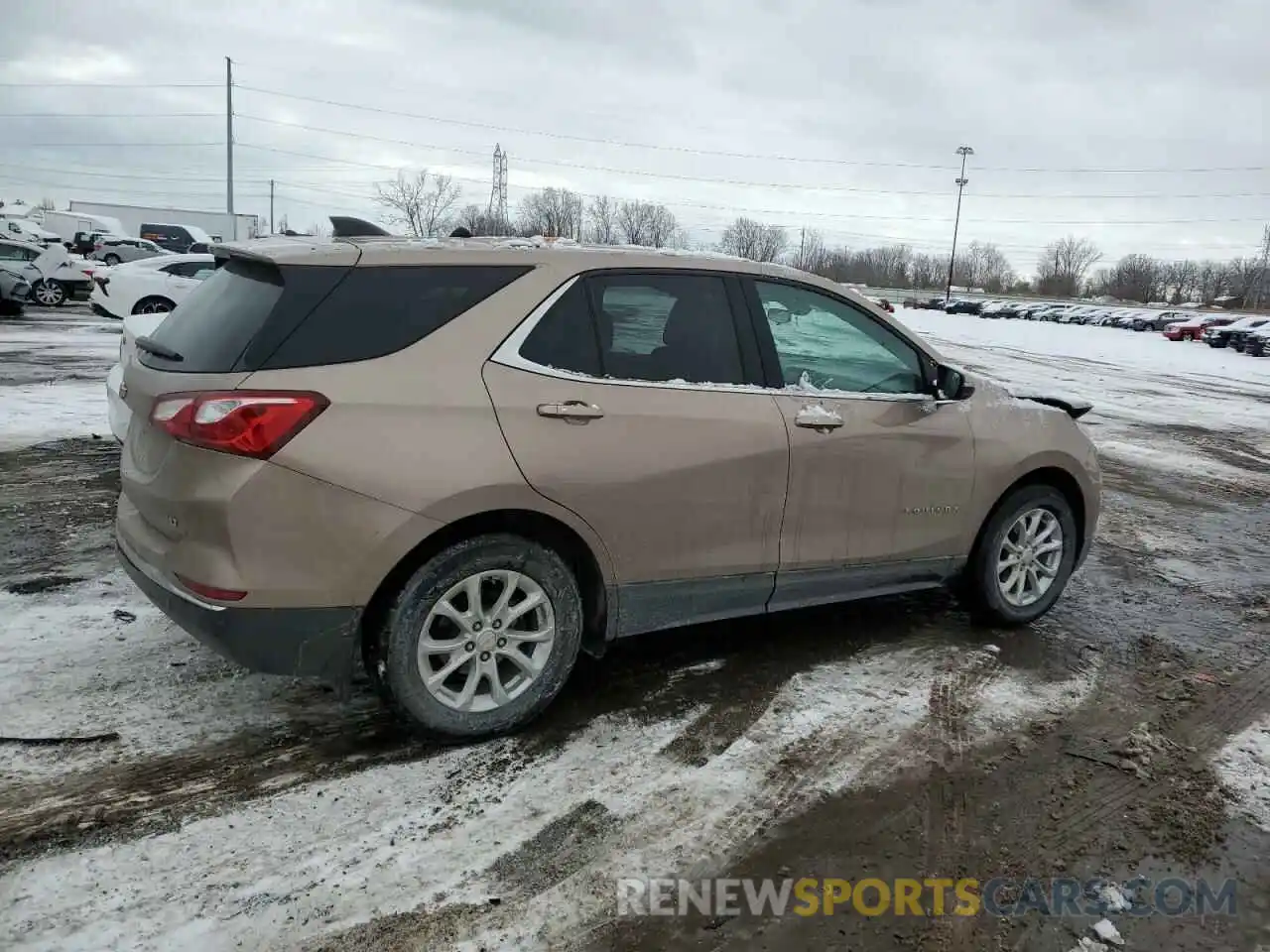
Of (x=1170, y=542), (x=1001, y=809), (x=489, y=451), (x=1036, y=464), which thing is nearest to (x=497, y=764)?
(x=489, y=451)

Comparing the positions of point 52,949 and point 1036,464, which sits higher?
point 1036,464

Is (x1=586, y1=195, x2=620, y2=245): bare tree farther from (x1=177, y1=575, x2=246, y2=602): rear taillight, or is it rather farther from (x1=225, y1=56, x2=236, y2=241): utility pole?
(x1=177, y1=575, x2=246, y2=602): rear taillight

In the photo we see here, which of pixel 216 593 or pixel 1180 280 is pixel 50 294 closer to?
pixel 216 593

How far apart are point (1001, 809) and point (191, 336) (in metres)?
3.33

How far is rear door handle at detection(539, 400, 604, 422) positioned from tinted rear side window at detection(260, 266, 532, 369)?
18.6 inches

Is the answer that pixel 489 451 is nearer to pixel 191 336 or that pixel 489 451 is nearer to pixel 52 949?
pixel 191 336

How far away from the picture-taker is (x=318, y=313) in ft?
10.3

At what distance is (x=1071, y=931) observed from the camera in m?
2.63

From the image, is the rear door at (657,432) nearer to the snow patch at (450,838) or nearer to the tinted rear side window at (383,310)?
the tinted rear side window at (383,310)

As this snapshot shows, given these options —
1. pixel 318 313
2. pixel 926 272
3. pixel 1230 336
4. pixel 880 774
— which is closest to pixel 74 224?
pixel 1230 336

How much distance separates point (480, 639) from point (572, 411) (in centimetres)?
90

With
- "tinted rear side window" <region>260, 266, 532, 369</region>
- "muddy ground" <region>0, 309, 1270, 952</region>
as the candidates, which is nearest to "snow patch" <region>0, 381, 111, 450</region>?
"muddy ground" <region>0, 309, 1270, 952</region>

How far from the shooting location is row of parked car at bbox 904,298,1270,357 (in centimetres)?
3766

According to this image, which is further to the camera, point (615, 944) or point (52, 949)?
point (615, 944)
